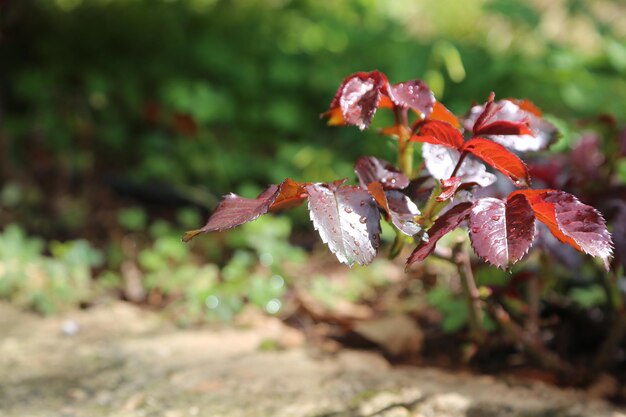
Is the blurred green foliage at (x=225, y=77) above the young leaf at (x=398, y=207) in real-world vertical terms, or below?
above

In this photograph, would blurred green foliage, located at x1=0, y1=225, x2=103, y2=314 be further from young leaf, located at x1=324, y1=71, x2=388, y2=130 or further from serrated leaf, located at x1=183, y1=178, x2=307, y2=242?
young leaf, located at x1=324, y1=71, x2=388, y2=130

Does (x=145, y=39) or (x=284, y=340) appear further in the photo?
(x=145, y=39)

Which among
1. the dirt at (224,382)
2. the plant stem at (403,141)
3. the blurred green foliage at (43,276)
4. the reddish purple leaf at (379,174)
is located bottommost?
the dirt at (224,382)

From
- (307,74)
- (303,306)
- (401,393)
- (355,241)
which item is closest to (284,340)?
(303,306)

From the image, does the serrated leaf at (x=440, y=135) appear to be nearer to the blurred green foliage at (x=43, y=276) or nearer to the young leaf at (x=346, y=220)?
the young leaf at (x=346, y=220)

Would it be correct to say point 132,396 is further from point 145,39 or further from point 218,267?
point 145,39

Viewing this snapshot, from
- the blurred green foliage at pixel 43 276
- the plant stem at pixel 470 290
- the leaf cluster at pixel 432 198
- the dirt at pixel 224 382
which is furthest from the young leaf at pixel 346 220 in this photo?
the blurred green foliage at pixel 43 276
